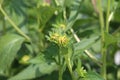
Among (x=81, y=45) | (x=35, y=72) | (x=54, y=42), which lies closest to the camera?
(x=54, y=42)

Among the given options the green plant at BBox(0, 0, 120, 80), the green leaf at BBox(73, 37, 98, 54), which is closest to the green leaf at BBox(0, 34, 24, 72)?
the green plant at BBox(0, 0, 120, 80)

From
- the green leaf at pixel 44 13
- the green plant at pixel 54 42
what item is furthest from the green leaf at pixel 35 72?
the green leaf at pixel 44 13

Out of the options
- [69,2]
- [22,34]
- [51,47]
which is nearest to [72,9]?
[69,2]

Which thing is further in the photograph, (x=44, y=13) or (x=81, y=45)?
(x=44, y=13)

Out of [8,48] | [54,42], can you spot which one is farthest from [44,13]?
[54,42]

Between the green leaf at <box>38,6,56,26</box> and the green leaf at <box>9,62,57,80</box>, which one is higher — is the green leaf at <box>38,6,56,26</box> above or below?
above

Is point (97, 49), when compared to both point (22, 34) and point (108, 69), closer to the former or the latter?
point (108, 69)

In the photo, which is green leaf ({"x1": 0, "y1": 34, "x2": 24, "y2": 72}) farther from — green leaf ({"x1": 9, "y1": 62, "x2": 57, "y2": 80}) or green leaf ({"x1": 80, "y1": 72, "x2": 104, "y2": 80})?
green leaf ({"x1": 80, "y1": 72, "x2": 104, "y2": 80})

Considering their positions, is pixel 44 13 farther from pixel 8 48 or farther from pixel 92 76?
pixel 92 76

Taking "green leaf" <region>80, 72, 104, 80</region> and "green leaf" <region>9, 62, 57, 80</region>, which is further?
"green leaf" <region>9, 62, 57, 80</region>
